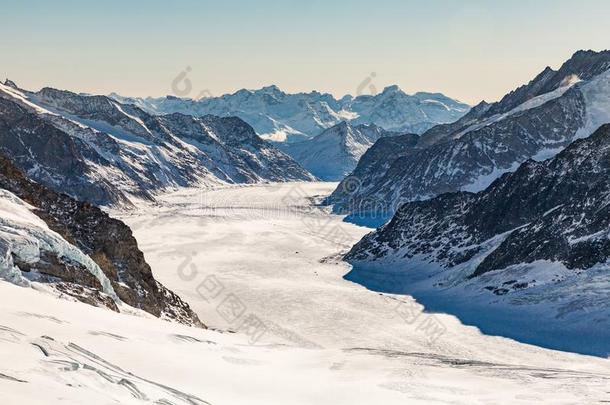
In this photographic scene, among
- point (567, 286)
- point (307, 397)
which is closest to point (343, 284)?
point (567, 286)

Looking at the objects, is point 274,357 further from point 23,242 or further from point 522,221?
point 522,221

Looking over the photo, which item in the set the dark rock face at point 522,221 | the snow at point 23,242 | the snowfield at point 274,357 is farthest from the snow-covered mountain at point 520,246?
the snow at point 23,242

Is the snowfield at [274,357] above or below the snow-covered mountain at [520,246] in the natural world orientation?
below

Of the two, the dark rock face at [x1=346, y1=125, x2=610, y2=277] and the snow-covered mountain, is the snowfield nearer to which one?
the snow-covered mountain

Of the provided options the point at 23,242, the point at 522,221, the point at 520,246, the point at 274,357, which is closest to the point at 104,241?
the point at 23,242

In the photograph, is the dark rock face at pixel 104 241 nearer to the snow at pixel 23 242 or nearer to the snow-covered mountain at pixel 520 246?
the snow at pixel 23 242

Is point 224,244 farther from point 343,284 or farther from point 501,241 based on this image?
point 501,241
